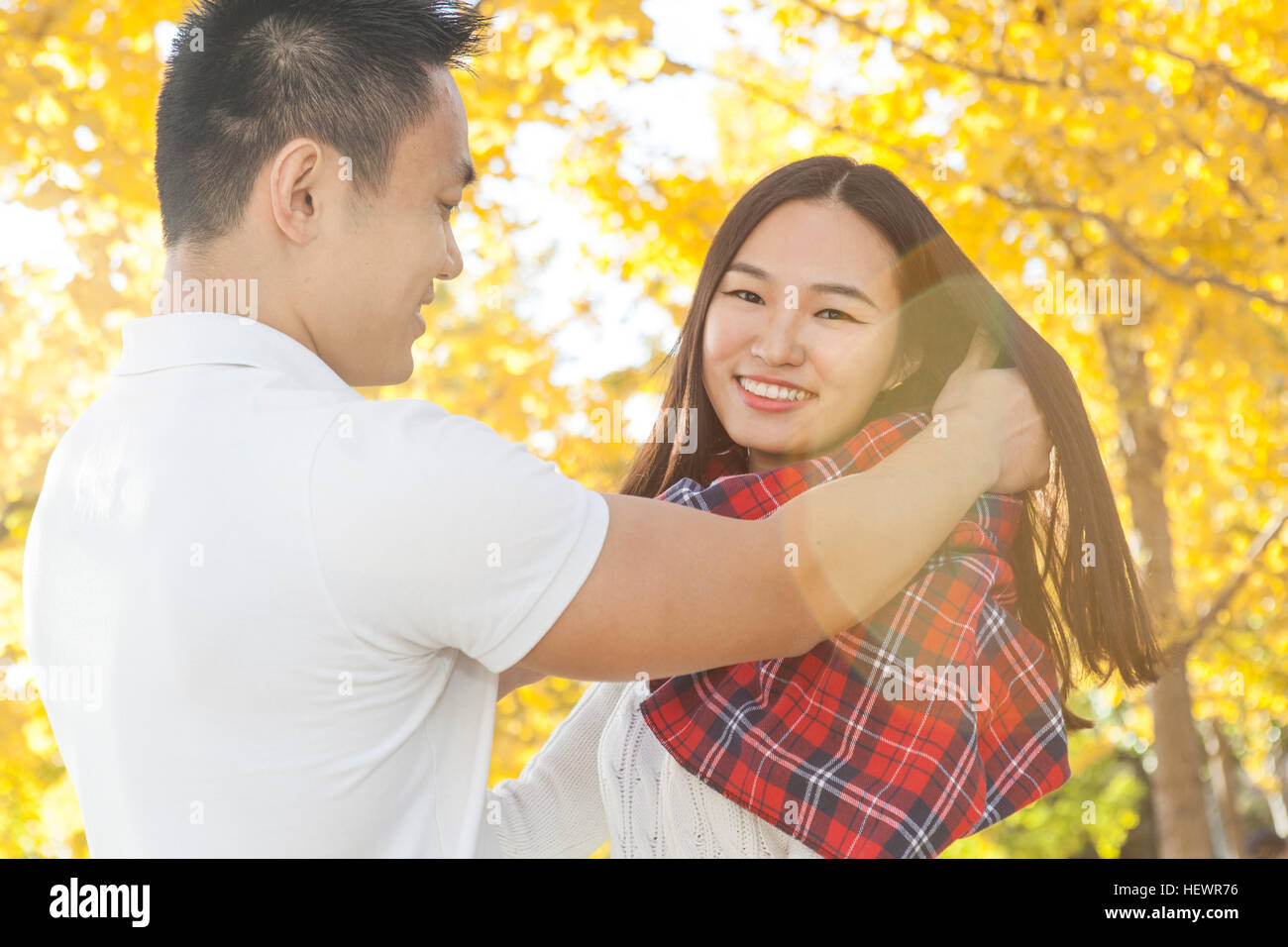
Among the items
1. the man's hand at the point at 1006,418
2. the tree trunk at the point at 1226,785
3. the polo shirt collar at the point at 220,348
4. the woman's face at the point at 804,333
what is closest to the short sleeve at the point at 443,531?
the polo shirt collar at the point at 220,348

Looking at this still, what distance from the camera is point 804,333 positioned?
186 cm

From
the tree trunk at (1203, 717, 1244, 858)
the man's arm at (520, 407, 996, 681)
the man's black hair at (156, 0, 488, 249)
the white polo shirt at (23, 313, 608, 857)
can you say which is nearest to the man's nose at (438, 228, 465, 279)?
the man's black hair at (156, 0, 488, 249)

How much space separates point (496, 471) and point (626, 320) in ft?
12.9

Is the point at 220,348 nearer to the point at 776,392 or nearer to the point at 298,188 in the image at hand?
the point at 298,188

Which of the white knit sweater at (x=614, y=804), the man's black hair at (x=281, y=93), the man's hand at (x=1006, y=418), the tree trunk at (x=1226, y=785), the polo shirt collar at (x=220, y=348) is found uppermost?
the man's black hair at (x=281, y=93)

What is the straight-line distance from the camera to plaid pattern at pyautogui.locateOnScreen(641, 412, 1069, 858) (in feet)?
4.86

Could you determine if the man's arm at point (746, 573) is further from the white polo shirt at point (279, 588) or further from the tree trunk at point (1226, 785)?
the tree trunk at point (1226, 785)

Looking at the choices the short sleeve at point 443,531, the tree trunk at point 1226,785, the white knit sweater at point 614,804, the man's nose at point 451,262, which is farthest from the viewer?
the tree trunk at point 1226,785

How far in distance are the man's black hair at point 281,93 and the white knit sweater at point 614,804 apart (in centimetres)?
86

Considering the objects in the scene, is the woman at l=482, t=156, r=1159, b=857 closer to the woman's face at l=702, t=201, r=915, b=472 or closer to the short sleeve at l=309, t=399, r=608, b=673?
the woman's face at l=702, t=201, r=915, b=472

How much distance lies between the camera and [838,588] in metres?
1.29

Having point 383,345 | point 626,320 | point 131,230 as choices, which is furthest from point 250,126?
point 626,320

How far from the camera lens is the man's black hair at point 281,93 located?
53.7 inches
